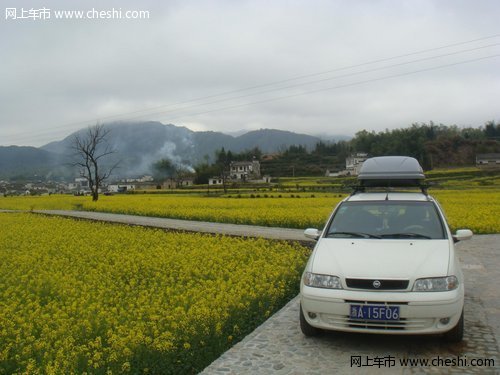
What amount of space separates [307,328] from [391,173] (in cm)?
466

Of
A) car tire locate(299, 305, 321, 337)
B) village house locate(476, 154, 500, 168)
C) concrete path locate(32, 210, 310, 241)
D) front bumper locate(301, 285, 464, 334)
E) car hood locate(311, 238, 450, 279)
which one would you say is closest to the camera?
front bumper locate(301, 285, 464, 334)

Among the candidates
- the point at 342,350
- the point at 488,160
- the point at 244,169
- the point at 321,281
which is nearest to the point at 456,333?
Result: the point at 342,350

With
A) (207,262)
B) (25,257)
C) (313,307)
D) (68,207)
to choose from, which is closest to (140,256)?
(207,262)

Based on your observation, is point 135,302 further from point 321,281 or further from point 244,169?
point 244,169

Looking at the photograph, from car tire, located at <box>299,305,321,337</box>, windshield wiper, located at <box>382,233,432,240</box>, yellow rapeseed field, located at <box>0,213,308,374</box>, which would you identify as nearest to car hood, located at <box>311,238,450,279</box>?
windshield wiper, located at <box>382,233,432,240</box>

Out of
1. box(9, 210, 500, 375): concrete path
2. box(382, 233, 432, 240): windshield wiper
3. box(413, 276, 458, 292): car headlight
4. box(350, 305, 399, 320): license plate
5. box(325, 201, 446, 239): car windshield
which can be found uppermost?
box(325, 201, 446, 239): car windshield

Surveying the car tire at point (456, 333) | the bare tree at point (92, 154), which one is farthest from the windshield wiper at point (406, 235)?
the bare tree at point (92, 154)

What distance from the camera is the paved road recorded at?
4703 mm

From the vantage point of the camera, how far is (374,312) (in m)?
4.98

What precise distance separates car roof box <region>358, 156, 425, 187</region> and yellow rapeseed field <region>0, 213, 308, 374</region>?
7.06ft

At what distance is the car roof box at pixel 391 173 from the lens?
9195mm

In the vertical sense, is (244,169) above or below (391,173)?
below

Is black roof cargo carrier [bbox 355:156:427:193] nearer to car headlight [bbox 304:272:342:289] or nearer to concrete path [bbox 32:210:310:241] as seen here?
car headlight [bbox 304:272:342:289]

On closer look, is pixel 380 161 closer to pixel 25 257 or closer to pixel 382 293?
pixel 382 293
